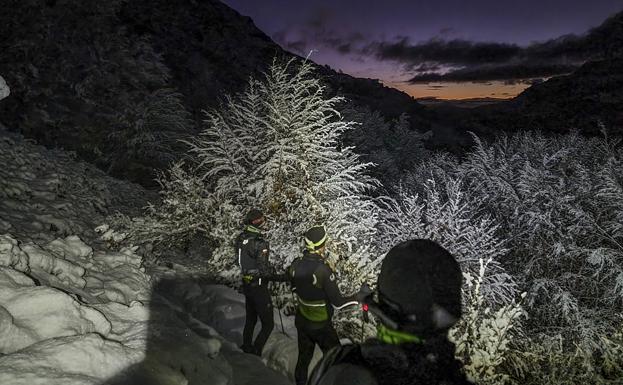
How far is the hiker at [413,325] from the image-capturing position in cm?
128

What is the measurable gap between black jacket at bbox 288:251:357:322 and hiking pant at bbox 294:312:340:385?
9cm

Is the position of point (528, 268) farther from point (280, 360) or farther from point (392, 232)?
point (280, 360)

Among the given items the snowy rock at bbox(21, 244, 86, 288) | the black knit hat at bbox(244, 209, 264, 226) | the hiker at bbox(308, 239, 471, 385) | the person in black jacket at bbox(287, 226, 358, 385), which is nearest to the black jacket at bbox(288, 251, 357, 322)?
the person in black jacket at bbox(287, 226, 358, 385)

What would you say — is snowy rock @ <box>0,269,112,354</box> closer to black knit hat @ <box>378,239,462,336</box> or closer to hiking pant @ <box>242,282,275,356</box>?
hiking pant @ <box>242,282,275,356</box>

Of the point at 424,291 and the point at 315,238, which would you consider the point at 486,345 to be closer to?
the point at 315,238

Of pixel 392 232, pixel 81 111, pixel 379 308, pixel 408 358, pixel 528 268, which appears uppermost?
pixel 81 111

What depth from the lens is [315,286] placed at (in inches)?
159

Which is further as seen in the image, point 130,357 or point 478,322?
point 478,322

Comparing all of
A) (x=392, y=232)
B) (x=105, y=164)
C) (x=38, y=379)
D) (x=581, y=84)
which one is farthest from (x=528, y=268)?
(x=581, y=84)

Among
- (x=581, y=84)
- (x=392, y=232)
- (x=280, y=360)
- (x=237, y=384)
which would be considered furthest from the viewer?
(x=581, y=84)

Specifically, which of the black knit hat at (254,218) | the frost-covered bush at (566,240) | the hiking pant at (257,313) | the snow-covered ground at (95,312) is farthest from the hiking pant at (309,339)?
the frost-covered bush at (566,240)

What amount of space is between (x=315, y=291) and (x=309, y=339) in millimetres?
667

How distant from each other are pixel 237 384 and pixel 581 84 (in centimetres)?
12554

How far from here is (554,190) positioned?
10219 mm
